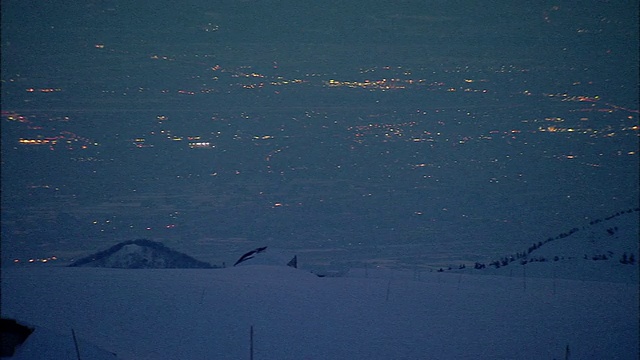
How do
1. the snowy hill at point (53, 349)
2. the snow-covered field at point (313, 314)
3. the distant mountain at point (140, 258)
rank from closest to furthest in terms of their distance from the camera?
the snowy hill at point (53, 349) < the snow-covered field at point (313, 314) < the distant mountain at point (140, 258)

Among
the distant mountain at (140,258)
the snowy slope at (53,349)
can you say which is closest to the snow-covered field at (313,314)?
the snowy slope at (53,349)

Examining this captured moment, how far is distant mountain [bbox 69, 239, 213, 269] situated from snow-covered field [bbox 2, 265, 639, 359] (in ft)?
1.28

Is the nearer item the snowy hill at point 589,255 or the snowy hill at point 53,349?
the snowy hill at point 53,349

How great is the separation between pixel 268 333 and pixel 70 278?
278 centimetres

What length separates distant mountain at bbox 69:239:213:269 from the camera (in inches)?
283

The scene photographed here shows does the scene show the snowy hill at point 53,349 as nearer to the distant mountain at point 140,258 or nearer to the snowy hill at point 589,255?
the distant mountain at point 140,258

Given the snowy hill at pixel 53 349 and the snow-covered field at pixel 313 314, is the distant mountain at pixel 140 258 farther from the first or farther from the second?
the snowy hill at pixel 53 349

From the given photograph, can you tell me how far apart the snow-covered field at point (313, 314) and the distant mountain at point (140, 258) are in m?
0.39

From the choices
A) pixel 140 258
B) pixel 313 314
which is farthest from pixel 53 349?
pixel 140 258

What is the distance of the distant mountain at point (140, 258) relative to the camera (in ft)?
23.6

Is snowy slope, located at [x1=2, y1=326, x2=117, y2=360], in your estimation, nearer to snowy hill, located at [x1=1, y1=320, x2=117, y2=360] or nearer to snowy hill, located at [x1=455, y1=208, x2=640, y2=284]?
snowy hill, located at [x1=1, y1=320, x2=117, y2=360]

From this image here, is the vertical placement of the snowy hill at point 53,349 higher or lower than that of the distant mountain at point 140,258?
lower

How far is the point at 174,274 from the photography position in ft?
22.0

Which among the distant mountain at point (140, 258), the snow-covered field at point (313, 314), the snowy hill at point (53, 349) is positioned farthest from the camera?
the distant mountain at point (140, 258)
